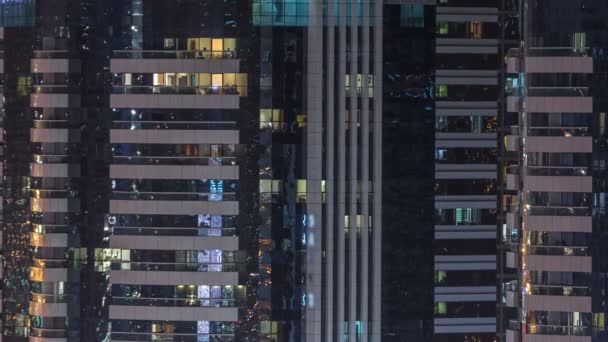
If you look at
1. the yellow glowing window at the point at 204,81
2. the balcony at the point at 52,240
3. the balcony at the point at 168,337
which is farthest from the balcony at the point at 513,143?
the balcony at the point at 52,240

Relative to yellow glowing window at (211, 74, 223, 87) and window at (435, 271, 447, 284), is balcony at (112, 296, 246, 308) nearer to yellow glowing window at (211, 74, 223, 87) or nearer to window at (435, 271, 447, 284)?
window at (435, 271, 447, 284)

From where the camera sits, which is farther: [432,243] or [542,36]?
[432,243]

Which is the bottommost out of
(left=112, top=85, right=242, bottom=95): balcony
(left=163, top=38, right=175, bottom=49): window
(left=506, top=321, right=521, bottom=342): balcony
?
(left=506, top=321, right=521, bottom=342): balcony

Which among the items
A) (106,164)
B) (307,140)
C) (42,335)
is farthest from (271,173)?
(42,335)

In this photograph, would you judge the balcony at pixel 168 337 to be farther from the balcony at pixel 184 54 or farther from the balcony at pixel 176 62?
the balcony at pixel 184 54

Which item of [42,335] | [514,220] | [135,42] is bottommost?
[42,335]

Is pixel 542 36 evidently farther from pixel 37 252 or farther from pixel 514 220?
pixel 37 252

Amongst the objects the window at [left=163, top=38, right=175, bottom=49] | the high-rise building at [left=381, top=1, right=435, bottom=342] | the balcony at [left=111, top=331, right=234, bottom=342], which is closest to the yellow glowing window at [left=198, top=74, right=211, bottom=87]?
the window at [left=163, top=38, right=175, bottom=49]
